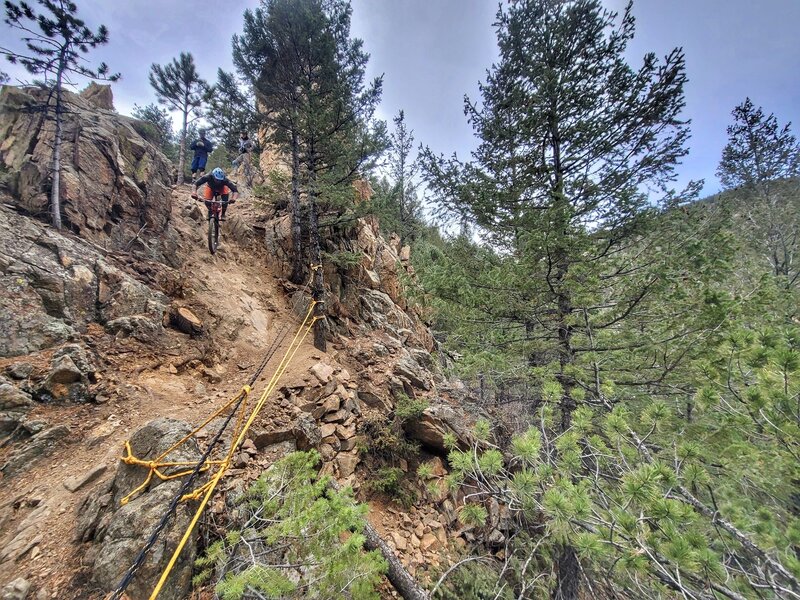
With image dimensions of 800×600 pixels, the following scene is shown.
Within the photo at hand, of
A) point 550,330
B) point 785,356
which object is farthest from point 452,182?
point 785,356

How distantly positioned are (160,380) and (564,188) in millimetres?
8777

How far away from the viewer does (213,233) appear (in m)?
9.34

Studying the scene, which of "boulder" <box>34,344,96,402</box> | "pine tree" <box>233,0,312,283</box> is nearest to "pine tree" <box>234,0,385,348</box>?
"pine tree" <box>233,0,312,283</box>

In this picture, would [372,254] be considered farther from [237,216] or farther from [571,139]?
[571,139]

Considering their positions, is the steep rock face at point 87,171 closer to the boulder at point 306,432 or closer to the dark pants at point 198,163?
the dark pants at point 198,163

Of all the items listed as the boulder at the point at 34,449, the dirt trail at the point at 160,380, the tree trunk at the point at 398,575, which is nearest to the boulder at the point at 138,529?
the dirt trail at the point at 160,380

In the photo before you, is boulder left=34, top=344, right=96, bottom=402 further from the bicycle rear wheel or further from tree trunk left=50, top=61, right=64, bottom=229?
the bicycle rear wheel

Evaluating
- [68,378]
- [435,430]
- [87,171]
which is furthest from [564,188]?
[87,171]

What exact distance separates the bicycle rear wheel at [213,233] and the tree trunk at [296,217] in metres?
2.31

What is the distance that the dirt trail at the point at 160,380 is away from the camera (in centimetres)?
316

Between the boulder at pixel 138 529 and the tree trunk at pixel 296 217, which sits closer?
the boulder at pixel 138 529

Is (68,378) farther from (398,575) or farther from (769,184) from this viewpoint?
(769,184)

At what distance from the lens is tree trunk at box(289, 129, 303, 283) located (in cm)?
930

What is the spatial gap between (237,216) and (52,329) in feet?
23.3
